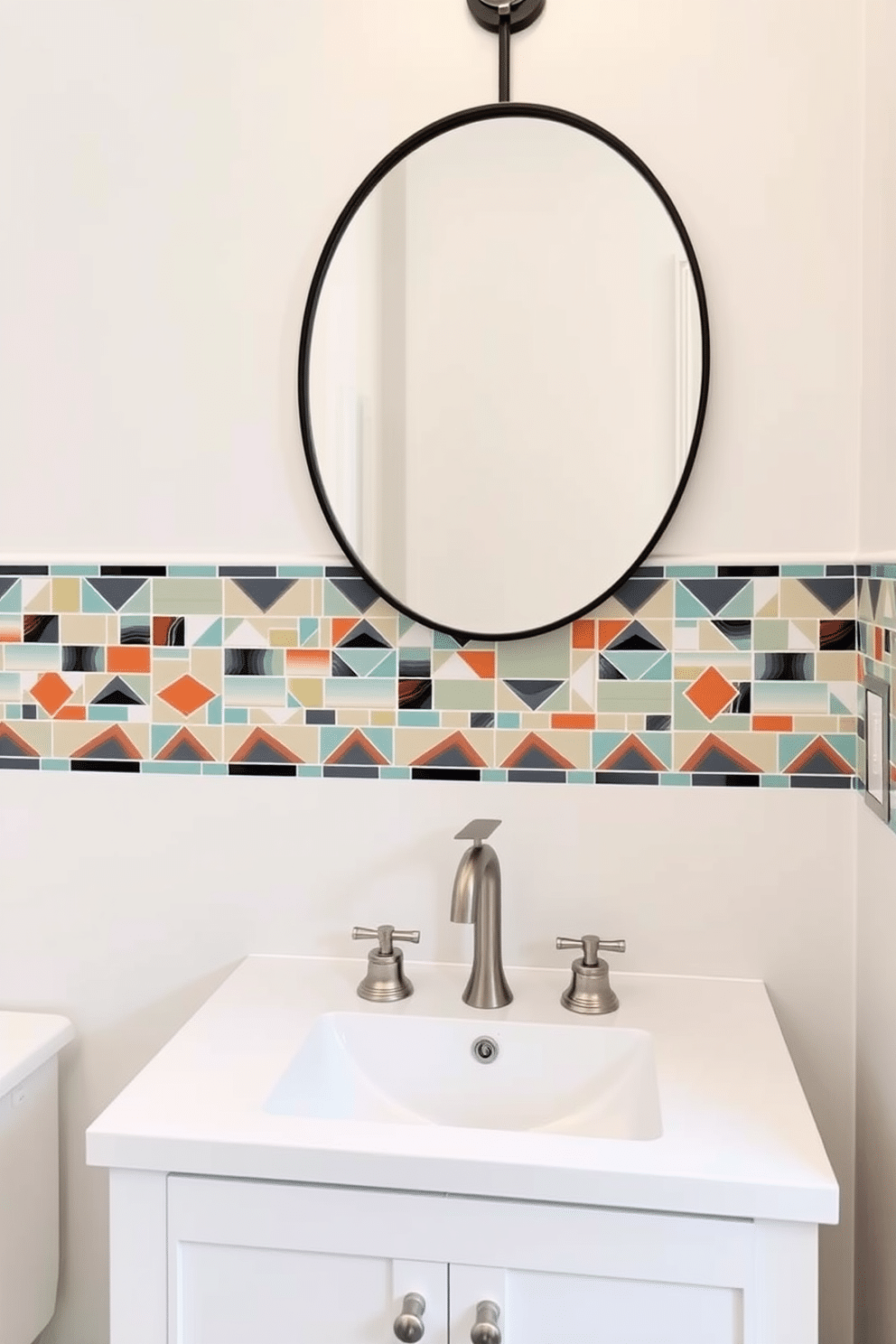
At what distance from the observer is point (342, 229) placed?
58.2 inches

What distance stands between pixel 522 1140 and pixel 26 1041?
2.46 feet

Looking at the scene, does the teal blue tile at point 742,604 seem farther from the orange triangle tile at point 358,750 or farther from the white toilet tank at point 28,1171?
the white toilet tank at point 28,1171

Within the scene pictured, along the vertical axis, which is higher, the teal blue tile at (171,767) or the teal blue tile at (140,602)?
the teal blue tile at (140,602)

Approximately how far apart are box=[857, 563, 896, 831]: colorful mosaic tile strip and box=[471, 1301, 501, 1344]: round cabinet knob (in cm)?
63

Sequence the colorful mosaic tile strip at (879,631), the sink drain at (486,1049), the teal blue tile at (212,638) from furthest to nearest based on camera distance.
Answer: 1. the teal blue tile at (212,638)
2. the sink drain at (486,1049)
3. the colorful mosaic tile strip at (879,631)

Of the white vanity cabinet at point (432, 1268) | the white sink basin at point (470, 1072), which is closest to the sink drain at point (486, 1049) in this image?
the white sink basin at point (470, 1072)

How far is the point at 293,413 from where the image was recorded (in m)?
1.52

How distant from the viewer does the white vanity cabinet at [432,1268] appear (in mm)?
1027

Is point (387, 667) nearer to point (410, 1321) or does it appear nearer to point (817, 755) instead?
point (817, 755)

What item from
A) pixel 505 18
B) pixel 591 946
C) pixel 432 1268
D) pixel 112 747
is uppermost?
pixel 505 18

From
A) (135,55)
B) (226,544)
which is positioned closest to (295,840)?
(226,544)

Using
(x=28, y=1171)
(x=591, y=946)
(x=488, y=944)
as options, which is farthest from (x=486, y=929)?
(x=28, y=1171)

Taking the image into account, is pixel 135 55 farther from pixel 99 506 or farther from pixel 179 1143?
pixel 179 1143

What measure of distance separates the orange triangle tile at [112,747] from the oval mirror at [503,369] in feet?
1.37
